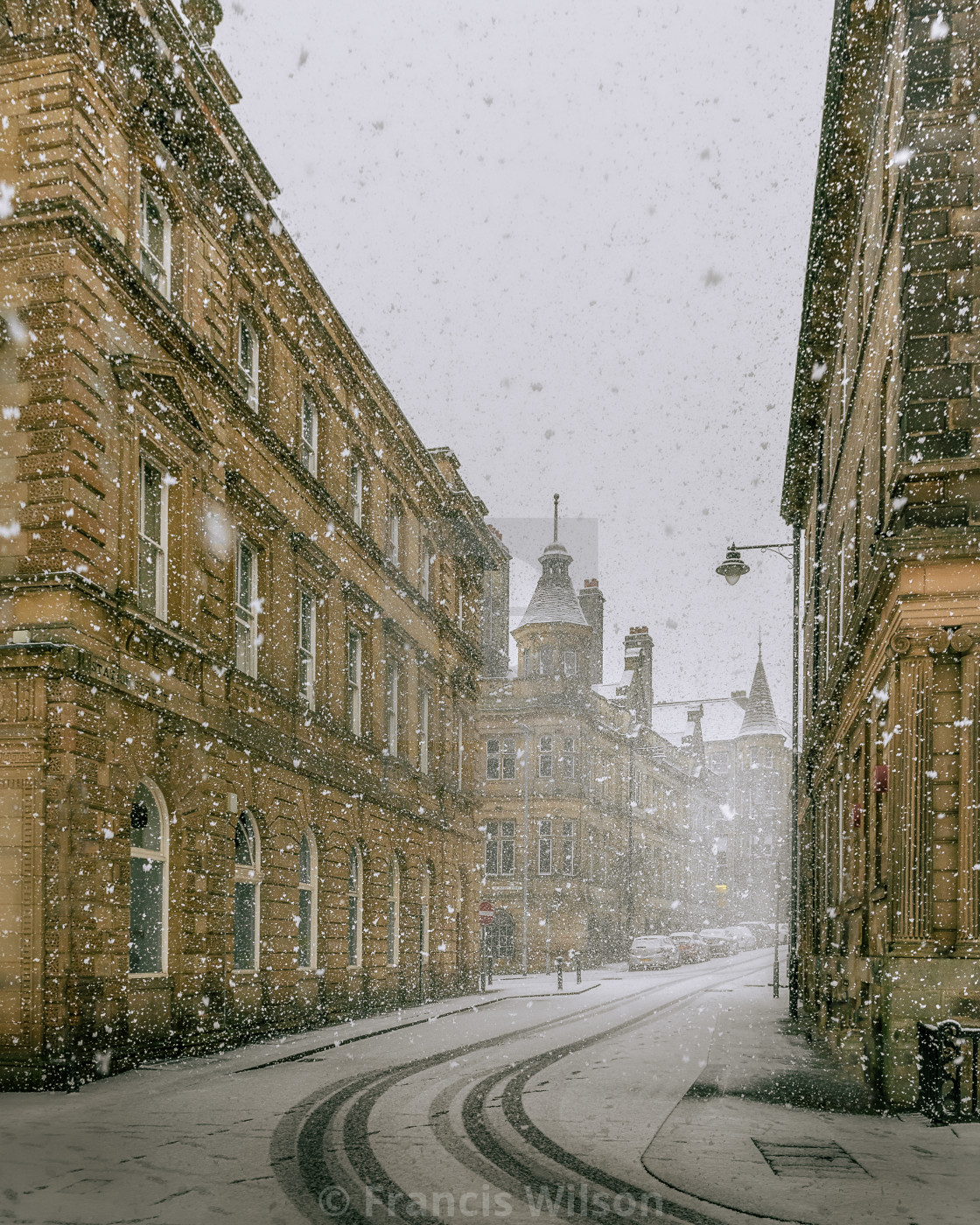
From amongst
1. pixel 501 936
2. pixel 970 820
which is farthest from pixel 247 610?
pixel 501 936

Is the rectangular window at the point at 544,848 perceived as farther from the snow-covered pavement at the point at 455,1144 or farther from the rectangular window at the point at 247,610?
the snow-covered pavement at the point at 455,1144

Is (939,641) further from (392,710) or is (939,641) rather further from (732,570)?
(392,710)

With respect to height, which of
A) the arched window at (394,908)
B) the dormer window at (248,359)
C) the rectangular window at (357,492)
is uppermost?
the dormer window at (248,359)

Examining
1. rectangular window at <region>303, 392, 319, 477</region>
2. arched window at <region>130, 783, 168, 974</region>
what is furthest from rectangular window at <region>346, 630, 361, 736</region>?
arched window at <region>130, 783, 168, 974</region>

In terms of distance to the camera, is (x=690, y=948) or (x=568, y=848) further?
(x=690, y=948)

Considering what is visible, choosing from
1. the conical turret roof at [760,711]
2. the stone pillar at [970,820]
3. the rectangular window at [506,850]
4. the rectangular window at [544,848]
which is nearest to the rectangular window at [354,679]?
the stone pillar at [970,820]

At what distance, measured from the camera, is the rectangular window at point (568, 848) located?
5869 centimetres

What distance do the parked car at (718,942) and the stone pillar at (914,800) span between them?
57856 mm

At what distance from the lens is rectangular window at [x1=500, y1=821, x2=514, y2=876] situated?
58812mm

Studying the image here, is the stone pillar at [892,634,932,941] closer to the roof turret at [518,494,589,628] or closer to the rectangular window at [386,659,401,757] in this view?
the rectangular window at [386,659,401,757]

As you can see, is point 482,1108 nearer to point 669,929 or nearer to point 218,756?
point 218,756

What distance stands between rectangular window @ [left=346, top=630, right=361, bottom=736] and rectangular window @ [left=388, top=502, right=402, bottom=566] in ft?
11.9

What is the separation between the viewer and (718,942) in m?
73.1

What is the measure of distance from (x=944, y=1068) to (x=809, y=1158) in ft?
8.66
